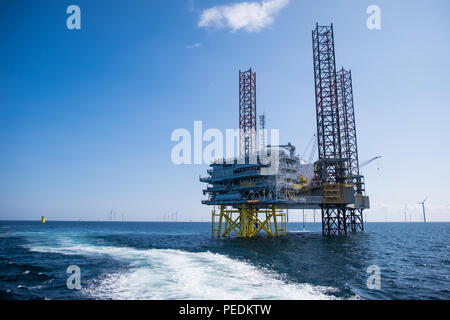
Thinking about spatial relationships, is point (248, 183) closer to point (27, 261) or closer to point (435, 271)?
point (435, 271)

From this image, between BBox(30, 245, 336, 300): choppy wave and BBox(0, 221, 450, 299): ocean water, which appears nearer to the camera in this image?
BBox(30, 245, 336, 300): choppy wave

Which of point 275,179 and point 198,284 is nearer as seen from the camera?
point 198,284

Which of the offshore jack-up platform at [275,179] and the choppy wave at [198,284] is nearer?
the choppy wave at [198,284]

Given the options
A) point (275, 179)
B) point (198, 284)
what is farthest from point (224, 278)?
point (275, 179)

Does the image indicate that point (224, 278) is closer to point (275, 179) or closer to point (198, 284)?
point (198, 284)

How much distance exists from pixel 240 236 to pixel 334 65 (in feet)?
130

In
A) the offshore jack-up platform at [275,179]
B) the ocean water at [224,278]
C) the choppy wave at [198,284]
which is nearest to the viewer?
the choppy wave at [198,284]

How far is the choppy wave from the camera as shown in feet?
49.6

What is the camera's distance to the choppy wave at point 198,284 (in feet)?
49.6

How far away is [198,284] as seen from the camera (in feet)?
56.3

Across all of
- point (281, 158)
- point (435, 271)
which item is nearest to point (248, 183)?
point (281, 158)

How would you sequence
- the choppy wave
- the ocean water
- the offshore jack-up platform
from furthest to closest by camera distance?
the offshore jack-up platform < the ocean water < the choppy wave
